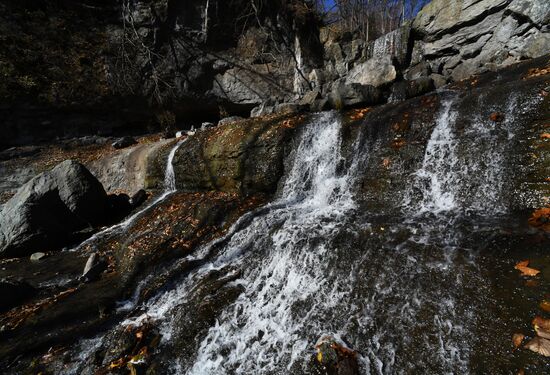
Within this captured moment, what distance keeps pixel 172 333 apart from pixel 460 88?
344 inches

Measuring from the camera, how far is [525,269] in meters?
3.05

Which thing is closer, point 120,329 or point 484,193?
point 120,329

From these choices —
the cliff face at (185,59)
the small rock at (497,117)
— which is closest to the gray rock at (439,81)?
the cliff face at (185,59)

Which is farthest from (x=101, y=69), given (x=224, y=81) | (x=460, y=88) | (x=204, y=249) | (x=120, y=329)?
(x=460, y=88)

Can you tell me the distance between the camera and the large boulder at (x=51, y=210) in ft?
24.3

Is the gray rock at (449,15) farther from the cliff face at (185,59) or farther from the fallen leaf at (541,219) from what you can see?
Result: the fallen leaf at (541,219)

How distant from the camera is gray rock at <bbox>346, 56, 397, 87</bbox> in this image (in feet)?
34.1

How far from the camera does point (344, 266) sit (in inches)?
157

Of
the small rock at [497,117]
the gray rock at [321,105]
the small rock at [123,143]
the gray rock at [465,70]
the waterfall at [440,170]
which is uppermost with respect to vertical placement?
the gray rock at [465,70]

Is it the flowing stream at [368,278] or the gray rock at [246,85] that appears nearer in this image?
the flowing stream at [368,278]

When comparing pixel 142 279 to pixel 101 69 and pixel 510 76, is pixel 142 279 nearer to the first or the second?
pixel 510 76

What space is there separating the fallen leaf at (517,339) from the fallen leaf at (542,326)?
127 mm

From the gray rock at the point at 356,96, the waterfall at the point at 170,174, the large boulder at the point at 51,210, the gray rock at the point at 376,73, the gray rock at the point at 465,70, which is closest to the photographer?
the large boulder at the point at 51,210

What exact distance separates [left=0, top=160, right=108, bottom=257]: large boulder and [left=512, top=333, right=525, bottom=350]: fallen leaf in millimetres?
9510
